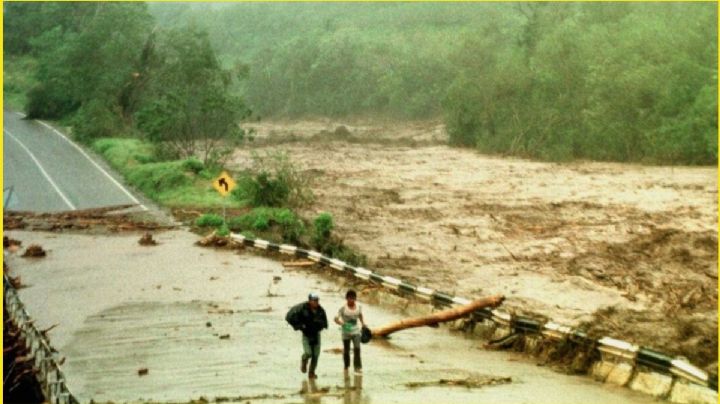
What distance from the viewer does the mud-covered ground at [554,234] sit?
88.5 feet

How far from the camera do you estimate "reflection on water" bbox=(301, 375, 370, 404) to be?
15742mm

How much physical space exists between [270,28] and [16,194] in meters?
114

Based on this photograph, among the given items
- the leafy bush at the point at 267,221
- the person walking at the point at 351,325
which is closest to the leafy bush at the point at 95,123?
the leafy bush at the point at 267,221

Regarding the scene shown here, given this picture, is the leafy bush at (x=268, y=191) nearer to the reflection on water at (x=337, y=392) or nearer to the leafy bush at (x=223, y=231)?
the leafy bush at (x=223, y=231)

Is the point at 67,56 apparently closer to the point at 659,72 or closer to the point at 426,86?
the point at 659,72

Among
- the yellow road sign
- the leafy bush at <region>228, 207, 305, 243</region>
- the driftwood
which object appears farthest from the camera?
the leafy bush at <region>228, 207, 305, 243</region>

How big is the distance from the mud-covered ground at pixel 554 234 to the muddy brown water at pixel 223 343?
364 centimetres

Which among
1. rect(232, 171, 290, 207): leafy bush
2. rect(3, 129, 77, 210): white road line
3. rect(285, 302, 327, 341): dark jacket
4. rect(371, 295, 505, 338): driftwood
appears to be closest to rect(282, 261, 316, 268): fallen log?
rect(371, 295, 505, 338): driftwood

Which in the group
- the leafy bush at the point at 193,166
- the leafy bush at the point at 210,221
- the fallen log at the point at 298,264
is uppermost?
the leafy bush at the point at 193,166

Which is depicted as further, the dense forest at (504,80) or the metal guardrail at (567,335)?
the dense forest at (504,80)

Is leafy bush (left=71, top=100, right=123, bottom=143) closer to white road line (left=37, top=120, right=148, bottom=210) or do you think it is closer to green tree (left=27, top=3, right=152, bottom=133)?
green tree (left=27, top=3, right=152, bottom=133)

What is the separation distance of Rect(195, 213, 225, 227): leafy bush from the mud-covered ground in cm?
496

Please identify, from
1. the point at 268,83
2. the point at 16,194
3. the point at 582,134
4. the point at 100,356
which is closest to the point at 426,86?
the point at 268,83

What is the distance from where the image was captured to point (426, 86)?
120688 millimetres
